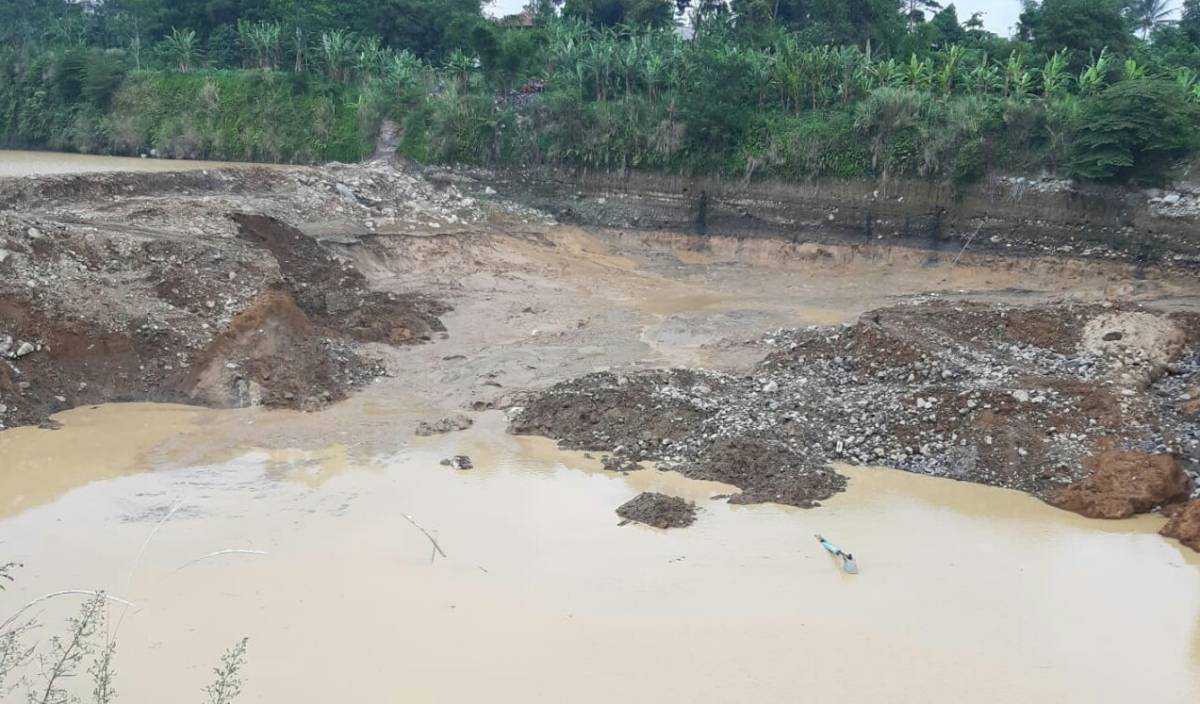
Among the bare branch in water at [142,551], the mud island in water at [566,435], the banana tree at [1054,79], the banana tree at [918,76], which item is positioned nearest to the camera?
the bare branch in water at [142,551]

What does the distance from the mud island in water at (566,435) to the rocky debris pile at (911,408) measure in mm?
56

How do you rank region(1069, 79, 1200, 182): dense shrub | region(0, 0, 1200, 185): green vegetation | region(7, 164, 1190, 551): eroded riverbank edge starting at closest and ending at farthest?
region(7, 164, 1190, 551): eroded riverbank edge, region(1069, 79, 1200, 182): dense shrub, region(0, 0, 1200, 185): green vegetation

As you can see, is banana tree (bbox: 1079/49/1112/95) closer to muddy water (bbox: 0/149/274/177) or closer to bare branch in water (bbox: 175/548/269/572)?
muddy water (bbox: 0/149/274/177)

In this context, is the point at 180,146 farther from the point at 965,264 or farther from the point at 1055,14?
the point at 1055,14

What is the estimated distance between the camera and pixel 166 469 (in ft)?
43.1

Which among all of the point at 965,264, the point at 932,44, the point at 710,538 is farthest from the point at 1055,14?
the point at 710,538

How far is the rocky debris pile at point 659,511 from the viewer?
1166cm

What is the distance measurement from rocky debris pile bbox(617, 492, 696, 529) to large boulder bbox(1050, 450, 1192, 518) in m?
4.70

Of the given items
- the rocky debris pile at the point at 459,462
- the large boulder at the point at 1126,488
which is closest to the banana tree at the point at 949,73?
the large boulder at the point at 1126,488

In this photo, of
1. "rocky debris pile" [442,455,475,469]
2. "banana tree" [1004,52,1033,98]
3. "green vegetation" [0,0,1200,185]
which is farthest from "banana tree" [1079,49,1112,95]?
"rocky debris pile" [442,455,475,469]

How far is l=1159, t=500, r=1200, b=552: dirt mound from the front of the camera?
11.2 metres

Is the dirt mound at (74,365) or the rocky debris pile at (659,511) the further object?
the dirt mound at (74,365)

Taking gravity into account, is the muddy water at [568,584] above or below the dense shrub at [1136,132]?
below

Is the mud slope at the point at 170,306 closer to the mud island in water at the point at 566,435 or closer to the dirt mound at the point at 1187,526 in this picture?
the mud island in water at the point at 566,435
